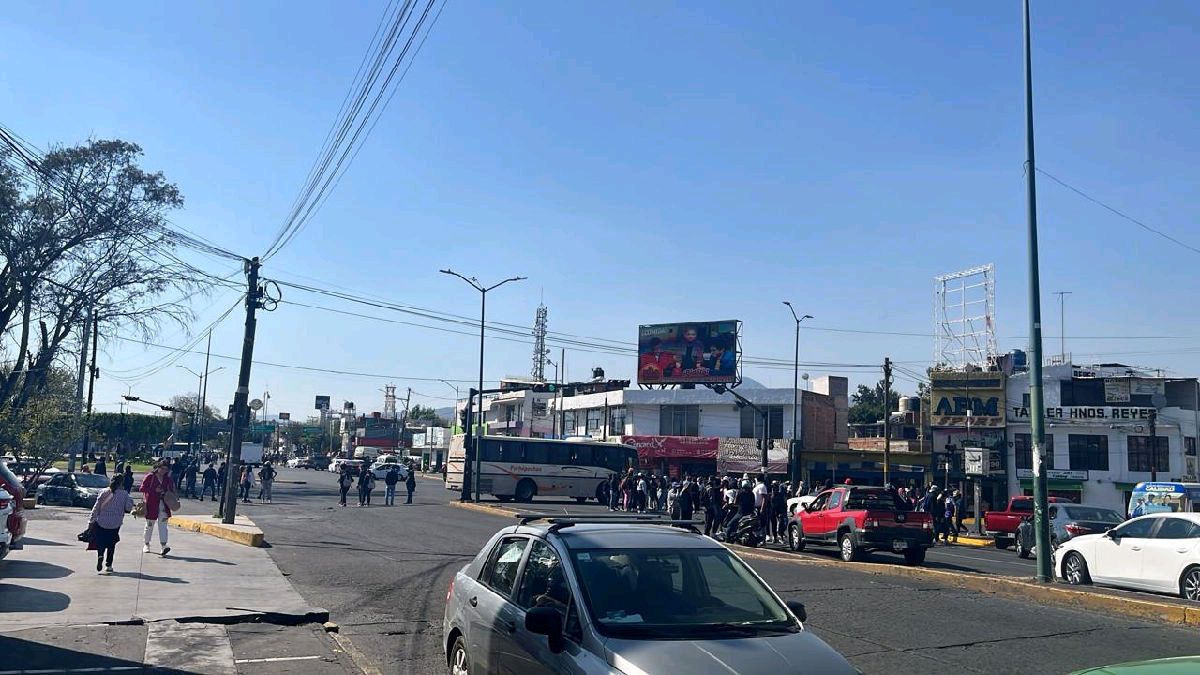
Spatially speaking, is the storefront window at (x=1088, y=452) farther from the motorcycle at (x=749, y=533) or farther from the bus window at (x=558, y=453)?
the motorcycle at (x=749, y=533)

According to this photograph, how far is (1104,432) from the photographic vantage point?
1986 inches

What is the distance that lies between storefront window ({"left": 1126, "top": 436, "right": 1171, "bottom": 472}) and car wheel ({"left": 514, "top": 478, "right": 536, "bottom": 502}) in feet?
101

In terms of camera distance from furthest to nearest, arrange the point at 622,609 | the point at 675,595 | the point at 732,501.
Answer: the point at 732,501, the point at 675,595, the point at 622,609

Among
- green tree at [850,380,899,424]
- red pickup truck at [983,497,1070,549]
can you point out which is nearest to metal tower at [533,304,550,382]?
green tree at [850,380,899,424]

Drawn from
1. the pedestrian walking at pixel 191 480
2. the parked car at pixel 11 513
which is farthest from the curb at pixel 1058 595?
the pedestrian walking at pixel 191 480

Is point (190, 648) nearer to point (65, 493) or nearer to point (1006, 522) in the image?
point (1006, 522)

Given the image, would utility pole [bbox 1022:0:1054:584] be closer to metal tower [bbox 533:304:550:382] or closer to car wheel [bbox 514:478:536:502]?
car wheel [bbox 514:478:536:502]

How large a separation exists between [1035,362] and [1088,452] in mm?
39474

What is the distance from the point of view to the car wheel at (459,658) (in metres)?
7.11

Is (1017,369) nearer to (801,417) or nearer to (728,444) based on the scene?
(801,417)

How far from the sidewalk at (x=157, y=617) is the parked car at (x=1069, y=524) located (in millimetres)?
19929

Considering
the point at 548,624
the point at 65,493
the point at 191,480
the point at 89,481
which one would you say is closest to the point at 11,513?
the point at 548,624

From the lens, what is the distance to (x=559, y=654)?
5555 millimetres

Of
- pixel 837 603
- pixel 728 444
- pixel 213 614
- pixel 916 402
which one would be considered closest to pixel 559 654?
pixel 213 614
